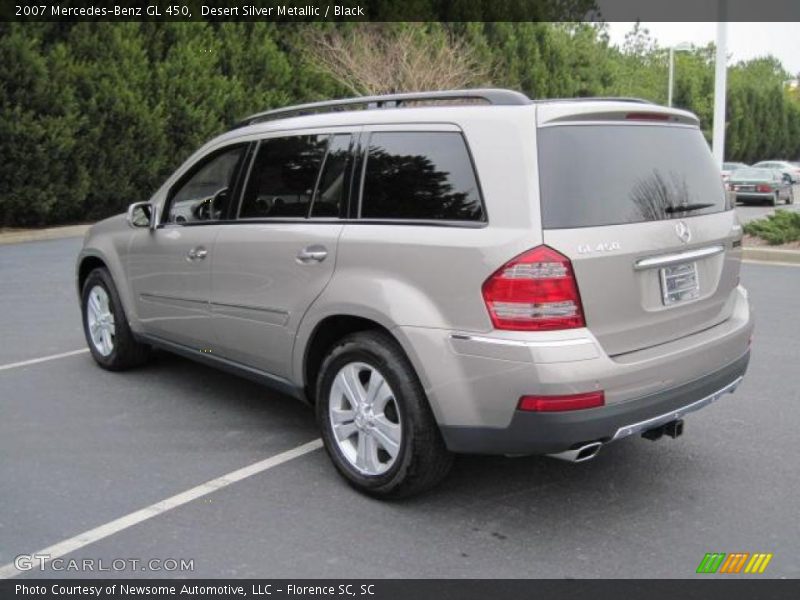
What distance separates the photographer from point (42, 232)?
17375 millimetres

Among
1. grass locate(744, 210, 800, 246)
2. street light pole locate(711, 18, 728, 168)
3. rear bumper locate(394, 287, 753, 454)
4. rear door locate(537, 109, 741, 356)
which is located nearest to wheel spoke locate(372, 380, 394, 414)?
rear bumper locate(394, 287, 753, 454)

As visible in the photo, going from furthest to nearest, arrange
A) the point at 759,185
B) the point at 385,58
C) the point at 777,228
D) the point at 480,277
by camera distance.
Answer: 1. the point at 759,185
2. the point at 385,58
3. the point at 777,228
4. the point at 480,277

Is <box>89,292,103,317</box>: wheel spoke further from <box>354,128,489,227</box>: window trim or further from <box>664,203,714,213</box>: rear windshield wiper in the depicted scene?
<box>664,203,714,213</box>: rear windshield wiper

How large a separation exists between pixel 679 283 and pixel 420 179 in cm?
127

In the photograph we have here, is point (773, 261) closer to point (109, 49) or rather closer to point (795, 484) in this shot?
point (795, 484)

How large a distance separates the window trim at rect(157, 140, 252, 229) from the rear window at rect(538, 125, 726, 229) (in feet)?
6.78

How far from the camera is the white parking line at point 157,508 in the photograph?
3453 millimetres

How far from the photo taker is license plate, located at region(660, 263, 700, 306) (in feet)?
12.1

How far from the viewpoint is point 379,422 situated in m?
3.88

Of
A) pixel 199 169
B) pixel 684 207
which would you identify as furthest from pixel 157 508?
pixel 684 207

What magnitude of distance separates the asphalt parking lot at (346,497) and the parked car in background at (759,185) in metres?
24.7

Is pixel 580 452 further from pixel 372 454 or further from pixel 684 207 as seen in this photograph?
pixel 684 207

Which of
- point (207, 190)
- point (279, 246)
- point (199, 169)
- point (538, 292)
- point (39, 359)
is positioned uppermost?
point (199, 169)

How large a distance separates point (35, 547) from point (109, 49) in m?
17.8
